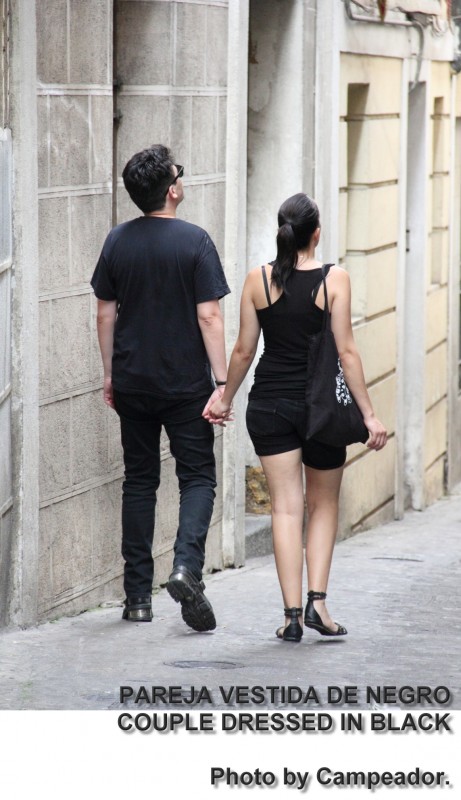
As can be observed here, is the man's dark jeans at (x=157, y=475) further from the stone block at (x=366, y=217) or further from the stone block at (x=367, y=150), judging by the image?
the stone block at (x=367, y=150)

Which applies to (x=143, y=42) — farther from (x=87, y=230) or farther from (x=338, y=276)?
(x=338, y=276)

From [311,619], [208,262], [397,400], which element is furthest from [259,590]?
[397,400]

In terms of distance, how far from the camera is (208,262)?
259 inches

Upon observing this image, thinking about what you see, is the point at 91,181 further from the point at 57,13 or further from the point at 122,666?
the point at 122,666

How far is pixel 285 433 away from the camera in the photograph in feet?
21.4

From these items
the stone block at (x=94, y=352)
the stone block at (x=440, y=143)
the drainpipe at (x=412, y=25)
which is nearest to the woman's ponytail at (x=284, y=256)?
the stone block at (x=94, y=352)

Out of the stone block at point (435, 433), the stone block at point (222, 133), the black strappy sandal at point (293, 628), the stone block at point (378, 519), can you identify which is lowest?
the stone block at point (378, 519)

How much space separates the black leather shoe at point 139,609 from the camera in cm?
698

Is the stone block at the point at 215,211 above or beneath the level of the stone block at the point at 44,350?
above

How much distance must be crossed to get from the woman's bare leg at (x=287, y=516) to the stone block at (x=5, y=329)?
3.57ft

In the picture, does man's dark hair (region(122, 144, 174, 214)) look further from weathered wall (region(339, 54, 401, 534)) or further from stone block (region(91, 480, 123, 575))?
weathered wall (region(339, 54, 401, 534))

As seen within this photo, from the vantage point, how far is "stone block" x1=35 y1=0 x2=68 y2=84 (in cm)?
668

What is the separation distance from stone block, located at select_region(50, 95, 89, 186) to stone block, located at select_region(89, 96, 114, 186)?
65 millimetres

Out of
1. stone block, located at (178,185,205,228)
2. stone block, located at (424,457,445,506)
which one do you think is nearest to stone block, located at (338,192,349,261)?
stone block, located at (178,185,205,228)
